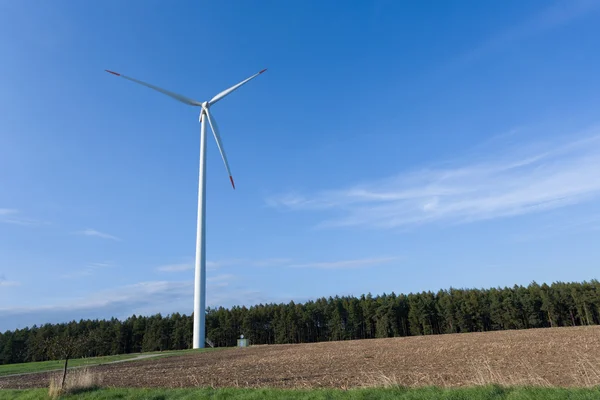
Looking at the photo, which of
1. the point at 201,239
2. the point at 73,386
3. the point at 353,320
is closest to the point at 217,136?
the point at 201,239

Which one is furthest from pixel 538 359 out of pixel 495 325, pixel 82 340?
pixel 495 325

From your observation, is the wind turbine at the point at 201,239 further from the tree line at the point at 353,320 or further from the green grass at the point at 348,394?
the tree line at the point at 353,320

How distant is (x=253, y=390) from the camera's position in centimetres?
1555

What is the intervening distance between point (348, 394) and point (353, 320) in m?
110

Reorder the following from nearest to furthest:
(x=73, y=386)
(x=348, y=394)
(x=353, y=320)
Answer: (x=348, y=394), (x=73, y=386), (x=353, y=320)

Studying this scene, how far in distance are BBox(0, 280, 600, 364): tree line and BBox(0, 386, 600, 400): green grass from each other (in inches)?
3938

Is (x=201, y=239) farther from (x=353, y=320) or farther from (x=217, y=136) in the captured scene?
(x=353, y=320)

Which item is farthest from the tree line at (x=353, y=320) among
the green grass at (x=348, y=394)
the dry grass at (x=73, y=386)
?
the green grass at (x=348, y=394)

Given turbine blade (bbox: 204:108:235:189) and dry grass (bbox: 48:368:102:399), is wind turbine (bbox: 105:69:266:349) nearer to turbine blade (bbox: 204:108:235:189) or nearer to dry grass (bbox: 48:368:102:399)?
turbine blade (bbox: 204:108:235:189)

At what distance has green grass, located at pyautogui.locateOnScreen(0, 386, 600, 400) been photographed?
11.4 m

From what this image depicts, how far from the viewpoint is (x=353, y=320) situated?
11812cm

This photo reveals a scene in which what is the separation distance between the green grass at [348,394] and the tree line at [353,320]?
100016 millimetres

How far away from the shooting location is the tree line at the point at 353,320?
4195 inches

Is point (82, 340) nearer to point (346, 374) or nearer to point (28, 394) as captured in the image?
point (28, 394)
